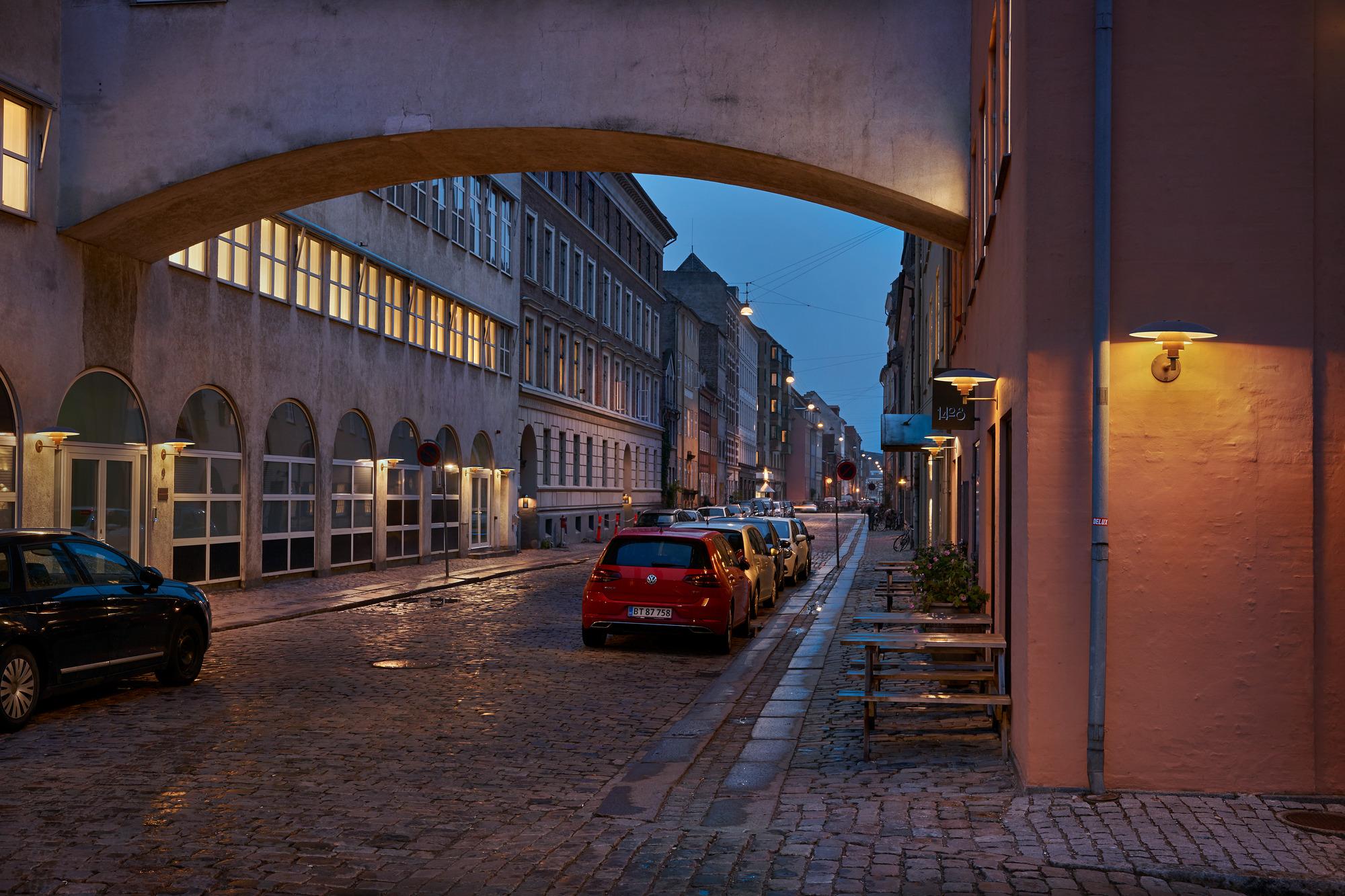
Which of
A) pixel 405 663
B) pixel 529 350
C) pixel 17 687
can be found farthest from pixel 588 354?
pixel 17 687

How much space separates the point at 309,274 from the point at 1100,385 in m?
22.3

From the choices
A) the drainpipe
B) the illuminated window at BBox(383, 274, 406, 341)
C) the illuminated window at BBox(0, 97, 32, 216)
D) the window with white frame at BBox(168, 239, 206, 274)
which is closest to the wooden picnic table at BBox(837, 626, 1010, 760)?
the drainpipe

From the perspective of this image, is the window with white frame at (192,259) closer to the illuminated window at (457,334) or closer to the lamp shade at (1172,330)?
the illuminated window at (457,334)

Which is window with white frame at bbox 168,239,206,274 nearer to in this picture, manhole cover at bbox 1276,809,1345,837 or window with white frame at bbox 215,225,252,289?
window with white frame at bbox 215,225,252,289

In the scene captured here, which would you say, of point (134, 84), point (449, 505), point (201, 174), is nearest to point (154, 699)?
point (201, 174)

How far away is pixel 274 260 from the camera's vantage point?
2608 cm

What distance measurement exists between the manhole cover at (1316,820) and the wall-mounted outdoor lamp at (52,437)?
636 inches

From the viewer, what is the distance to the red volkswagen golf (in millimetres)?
16219

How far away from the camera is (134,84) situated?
682 inches

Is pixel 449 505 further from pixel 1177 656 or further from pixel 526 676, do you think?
pixel 1177 656

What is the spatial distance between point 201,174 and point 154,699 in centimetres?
754

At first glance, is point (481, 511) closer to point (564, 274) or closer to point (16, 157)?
point (564, 274)

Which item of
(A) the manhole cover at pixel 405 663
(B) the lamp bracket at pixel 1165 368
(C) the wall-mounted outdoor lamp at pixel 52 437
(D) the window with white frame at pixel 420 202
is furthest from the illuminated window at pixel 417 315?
(B) the lamp bracket at pixel 1165 368

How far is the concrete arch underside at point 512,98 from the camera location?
14508 millimetres
